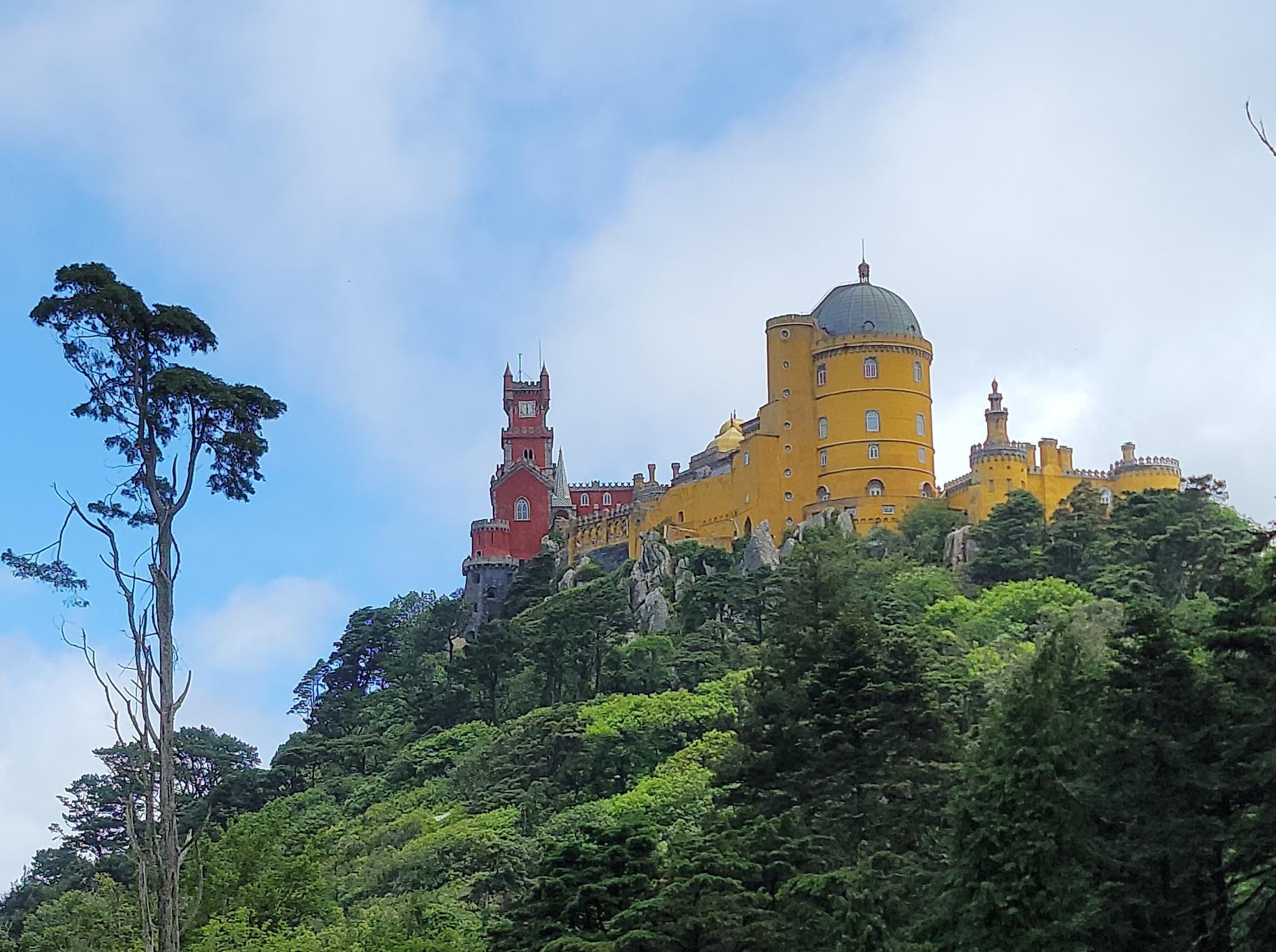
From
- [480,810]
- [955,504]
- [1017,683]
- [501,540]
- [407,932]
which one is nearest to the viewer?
[1017,683]

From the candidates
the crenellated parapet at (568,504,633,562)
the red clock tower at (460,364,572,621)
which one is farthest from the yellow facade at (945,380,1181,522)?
the red clock tower at (460,364,572,621)

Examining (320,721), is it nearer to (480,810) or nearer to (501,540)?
(501,540)

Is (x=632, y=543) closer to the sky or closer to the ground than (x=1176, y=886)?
closer to the sky

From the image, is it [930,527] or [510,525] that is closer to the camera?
[930,527]

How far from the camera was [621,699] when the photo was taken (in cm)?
5788

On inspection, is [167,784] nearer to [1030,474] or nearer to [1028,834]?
[1028,834]

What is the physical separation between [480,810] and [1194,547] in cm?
2402

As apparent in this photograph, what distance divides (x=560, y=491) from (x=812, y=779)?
62.0m

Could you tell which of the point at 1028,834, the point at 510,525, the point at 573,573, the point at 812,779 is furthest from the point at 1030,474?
the point at 1028,834

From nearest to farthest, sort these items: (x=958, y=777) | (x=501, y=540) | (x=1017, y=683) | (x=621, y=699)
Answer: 1. (x=1017, y=683)
2. (x=958, y=777)
3. (x=621, y=699)
4. (x=501, y=540)

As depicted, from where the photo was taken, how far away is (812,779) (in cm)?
3203

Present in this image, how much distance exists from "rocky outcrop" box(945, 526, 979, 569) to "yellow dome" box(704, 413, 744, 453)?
39.1 feet

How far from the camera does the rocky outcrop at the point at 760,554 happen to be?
67625 millimetres

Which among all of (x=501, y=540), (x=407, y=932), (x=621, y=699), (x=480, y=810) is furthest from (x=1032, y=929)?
(x=501, y=540)
